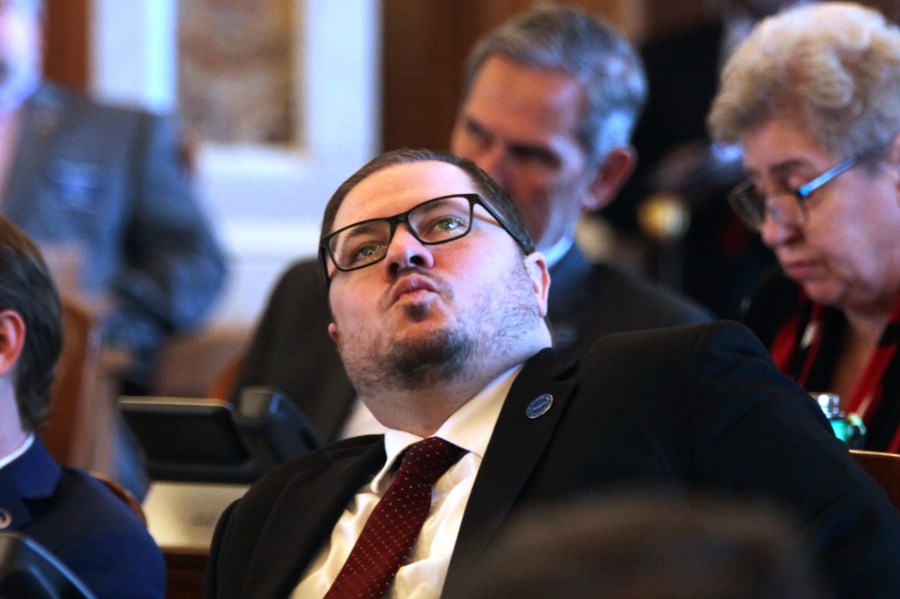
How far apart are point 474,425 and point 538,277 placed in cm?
25

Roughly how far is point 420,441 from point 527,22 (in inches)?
56.6

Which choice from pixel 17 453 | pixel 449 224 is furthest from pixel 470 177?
pixel 17 453

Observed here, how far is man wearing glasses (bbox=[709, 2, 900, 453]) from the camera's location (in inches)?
86.0

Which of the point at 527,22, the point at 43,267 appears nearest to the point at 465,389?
the point at 43,267

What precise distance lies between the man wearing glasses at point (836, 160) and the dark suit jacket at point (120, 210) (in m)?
2.11

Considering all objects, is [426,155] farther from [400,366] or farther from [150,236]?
[150,236]

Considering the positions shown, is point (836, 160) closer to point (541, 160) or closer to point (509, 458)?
point (541, 160)

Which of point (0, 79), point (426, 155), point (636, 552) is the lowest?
point (0, 79)

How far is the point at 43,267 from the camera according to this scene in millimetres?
2076

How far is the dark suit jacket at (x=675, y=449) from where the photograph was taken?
1416mm

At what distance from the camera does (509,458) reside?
5.17ft

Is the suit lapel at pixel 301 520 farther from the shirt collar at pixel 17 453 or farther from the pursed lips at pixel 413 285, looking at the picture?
the shirt collar at pixel 17 453

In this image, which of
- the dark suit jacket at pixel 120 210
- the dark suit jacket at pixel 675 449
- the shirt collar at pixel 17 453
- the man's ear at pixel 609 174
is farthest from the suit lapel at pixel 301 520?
the dark suit jacket at pixel 120 210

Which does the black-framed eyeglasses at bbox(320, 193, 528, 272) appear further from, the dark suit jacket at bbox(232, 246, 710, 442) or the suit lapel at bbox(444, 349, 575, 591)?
the dark suit jacket at bbox(232, 246, 710, 442)
